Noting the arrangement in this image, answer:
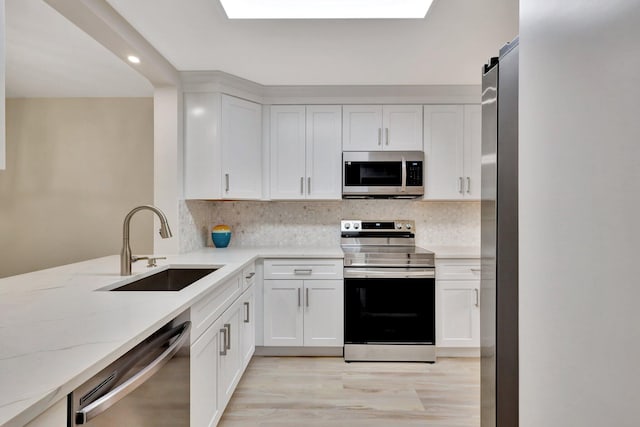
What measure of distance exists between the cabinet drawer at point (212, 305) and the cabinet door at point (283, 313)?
649 millimetres

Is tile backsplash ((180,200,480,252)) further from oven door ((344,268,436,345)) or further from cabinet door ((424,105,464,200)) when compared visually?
oven door ((344,268,436,345))

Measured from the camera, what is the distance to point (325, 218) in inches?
139

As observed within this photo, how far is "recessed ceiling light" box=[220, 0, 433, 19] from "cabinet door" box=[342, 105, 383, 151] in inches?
46.1

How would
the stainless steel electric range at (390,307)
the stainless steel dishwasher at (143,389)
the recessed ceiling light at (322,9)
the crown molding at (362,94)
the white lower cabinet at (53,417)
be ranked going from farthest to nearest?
the crown molding at (362,94), the stainless steel electric range at (390,307), the recessed ceiling light at (322,9), the stainless steel dishwasher at (143,389), the white lower cabinet at (53,417)

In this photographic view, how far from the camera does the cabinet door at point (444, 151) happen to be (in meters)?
3.19

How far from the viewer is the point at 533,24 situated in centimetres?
64

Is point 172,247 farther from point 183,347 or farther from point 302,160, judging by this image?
point 183,347

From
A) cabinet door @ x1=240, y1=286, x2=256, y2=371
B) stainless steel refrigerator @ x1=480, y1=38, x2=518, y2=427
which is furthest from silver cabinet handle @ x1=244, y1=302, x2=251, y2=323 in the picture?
stainless steel refrigerator @ x1=480, y1=38, x2=518, y2=427

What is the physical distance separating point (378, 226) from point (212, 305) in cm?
205

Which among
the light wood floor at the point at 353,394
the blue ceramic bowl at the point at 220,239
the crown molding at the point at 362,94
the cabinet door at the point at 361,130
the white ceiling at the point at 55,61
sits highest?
the white ceiling at the point at 55,61

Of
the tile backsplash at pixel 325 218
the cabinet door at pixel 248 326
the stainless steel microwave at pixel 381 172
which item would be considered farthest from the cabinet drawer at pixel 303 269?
the stainless steel microwave at pixel 381 172

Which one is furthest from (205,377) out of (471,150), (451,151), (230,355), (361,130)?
(471,150)

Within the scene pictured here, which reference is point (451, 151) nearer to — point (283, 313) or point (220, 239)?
point (283, 313)

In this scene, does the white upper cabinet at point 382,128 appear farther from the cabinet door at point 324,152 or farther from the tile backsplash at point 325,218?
the tile backsplash at point 325,218
